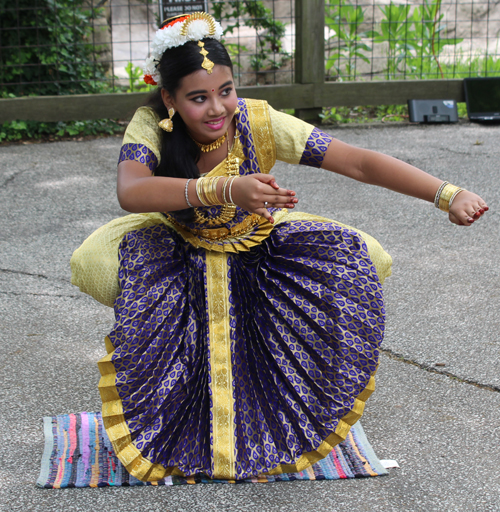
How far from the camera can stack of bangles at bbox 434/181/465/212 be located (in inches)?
69.8

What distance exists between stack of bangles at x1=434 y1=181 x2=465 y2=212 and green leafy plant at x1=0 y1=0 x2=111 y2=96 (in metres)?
4.95

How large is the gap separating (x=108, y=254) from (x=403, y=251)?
1898mm

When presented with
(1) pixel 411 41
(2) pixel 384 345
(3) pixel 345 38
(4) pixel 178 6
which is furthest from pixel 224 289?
(1) pixel 411 41

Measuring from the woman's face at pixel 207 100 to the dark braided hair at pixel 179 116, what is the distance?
0.02 meters

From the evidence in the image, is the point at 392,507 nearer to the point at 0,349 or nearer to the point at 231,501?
the point at 231,501

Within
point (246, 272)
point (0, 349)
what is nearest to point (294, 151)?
point (246, 272)

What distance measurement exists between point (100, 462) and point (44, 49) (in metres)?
5.10

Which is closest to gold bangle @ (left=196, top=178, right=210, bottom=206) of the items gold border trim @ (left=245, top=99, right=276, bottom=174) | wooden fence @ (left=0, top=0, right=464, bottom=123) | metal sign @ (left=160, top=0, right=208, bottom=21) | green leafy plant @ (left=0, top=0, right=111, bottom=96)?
gold border trim @ (left=245, top=99, right=276, bottom=174)

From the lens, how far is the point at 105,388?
1748mm

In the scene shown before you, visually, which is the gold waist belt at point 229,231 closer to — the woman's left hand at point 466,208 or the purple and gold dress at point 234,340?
the purple and gold dress at point 234,340

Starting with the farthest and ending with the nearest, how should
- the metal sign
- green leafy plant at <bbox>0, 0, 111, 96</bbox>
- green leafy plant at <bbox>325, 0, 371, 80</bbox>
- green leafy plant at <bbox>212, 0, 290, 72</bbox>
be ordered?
green leafy plant at <bbox>325, 0, 371, 80</bbox>, green leafy plant at <bbox>212, 0, 290, 72</bbox>, green leafy plant at <bbox>0, 0, 111, 96</bbox>, the metal sign

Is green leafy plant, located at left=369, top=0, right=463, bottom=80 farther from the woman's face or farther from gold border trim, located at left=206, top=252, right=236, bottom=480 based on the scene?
gold border trim, located at left=206, top=252, right=236, bottom=480

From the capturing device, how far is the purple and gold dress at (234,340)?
176cm

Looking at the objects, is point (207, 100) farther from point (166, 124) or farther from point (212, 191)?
point (212, 191)
